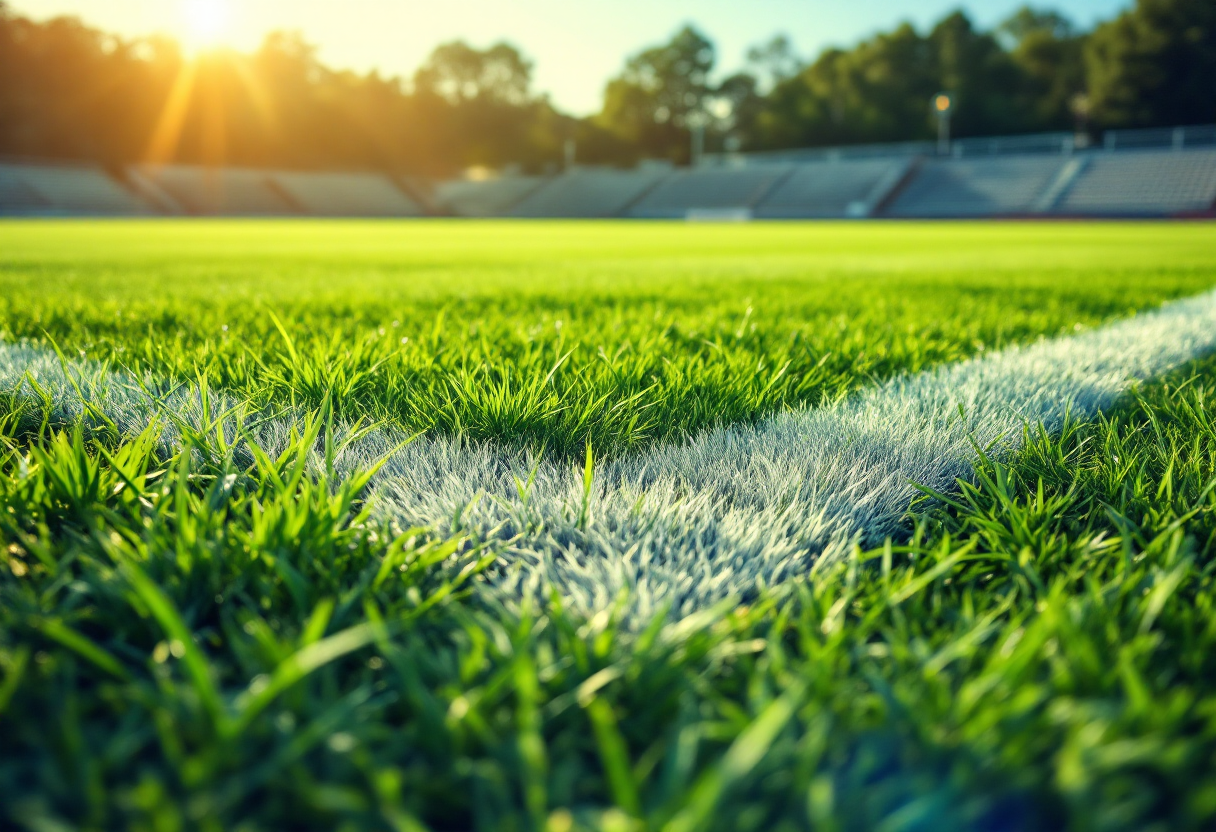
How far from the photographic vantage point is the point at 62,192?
41906 millimetres

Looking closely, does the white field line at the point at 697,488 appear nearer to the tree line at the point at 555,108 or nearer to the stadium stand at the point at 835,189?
the stadium stand at the point at 835,189

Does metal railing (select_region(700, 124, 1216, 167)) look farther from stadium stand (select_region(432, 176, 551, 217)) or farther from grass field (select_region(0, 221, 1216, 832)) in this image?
grass field (select_region(0, 221, 1216, 832))

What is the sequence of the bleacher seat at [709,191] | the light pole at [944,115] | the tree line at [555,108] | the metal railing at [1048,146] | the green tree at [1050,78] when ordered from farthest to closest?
the green tree at [1050,78], the light pole at [944,115], the bleacher seat at [709,191], the tree line at [555,108], the metal railing at [1048,146]

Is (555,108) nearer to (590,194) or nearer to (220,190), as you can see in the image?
(590,194)

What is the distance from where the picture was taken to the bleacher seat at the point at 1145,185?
35.5 m

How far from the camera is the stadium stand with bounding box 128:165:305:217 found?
158 feet

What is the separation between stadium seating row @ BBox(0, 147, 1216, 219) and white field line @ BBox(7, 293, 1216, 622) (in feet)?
134

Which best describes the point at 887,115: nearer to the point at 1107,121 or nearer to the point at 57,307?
the point at 1107,121

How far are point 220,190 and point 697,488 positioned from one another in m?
56.2

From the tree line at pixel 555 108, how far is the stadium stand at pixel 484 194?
2.65m

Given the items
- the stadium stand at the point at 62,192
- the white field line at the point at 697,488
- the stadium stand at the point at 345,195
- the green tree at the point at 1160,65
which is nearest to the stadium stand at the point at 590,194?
the stadium stand at the point at 345,195

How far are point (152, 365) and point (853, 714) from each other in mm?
2259

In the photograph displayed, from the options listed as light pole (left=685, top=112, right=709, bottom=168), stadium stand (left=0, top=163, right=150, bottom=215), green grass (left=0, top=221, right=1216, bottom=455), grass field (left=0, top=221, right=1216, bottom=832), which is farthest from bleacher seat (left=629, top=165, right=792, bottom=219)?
grass field (left=0, top=221, right=1216, bottom=832)

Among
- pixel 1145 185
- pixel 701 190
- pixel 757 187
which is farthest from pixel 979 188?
pixel 701 190
